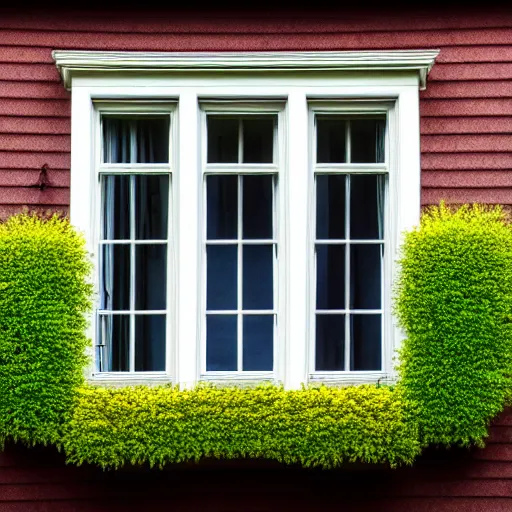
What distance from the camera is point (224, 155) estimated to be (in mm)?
5750

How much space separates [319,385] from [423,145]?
5.11ft

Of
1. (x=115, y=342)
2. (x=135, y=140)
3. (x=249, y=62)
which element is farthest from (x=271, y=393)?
(x=249, y=62)

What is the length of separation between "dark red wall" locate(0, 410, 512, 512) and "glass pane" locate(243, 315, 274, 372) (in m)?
0.60

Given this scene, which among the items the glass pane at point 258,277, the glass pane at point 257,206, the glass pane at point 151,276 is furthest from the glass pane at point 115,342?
the glass pane at point 257,206

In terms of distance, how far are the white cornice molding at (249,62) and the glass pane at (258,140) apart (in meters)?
0.35

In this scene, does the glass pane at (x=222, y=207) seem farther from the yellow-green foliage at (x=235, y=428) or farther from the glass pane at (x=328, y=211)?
the yellow-green foliage at (x=235, y=428)

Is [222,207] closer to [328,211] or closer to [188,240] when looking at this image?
[188,240]

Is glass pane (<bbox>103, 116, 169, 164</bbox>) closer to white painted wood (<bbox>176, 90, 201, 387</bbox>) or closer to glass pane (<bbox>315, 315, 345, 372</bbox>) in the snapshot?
white painted wood (<bbox>176, 90, 201, 387</bbox>)

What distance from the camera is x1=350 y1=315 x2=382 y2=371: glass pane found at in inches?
224

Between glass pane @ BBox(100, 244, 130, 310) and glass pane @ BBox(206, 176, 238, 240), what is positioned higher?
glass pane @ BBox(206, 176, 238, 240)

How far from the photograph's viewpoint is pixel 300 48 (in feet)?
18.8

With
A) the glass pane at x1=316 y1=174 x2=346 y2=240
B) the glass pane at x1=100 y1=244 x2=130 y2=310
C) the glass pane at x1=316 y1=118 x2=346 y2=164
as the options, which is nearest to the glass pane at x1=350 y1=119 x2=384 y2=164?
the glass pane at x1=316 y1=118 x2=346 y2=164

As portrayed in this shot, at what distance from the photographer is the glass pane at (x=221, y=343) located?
5672 mm

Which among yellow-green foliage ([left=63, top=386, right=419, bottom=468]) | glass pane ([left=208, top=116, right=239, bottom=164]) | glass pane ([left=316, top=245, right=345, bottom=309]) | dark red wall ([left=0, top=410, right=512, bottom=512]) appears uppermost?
glass pane ([left=208, top=116, right=239, bottom=164])
